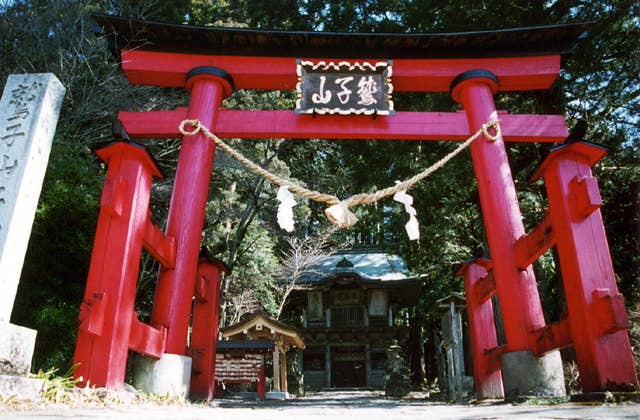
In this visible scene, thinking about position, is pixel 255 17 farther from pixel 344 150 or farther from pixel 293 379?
pixel 293 379

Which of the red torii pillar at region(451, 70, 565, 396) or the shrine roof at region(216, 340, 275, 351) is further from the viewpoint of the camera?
the shrine roof at region(216, 340, 275, 351)

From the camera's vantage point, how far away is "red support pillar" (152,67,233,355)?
4809 mm

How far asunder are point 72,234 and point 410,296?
51.1 feet

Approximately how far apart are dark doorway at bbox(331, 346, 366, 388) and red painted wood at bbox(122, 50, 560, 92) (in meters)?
15.6

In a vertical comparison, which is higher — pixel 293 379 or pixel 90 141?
pixel 90 141

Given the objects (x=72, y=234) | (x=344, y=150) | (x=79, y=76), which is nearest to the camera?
(x=72, y=234)

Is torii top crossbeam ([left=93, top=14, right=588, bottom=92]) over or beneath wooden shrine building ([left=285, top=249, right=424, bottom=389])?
over

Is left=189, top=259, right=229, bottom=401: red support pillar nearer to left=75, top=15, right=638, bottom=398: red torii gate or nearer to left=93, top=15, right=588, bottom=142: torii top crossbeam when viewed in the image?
left=75, top=15, right=638, bottom=398: red torii gate

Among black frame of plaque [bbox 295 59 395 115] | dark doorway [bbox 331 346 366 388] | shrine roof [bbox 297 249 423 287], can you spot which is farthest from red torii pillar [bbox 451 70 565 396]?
dark doorway [bbox 331 346 366 388]

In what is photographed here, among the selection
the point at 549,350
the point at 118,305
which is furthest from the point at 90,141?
the point at 549,350

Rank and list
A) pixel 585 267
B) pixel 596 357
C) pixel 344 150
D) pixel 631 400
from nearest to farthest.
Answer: pixel 631 400 < pixel 596 357 < pixel 585 267 < pixel 344 150

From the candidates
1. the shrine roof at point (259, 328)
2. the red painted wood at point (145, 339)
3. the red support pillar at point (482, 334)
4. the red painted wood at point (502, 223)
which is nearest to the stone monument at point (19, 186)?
the red painted wood at point (145, 339)

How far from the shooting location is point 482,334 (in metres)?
6.16

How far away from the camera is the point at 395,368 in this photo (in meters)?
15.7
